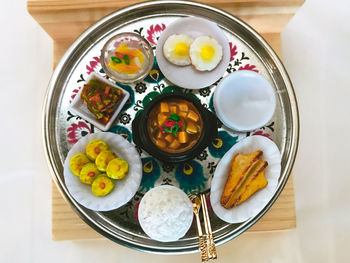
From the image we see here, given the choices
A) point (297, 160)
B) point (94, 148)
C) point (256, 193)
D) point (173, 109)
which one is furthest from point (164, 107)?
point (297, 160)

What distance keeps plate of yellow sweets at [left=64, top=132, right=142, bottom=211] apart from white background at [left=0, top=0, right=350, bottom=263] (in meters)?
0.36

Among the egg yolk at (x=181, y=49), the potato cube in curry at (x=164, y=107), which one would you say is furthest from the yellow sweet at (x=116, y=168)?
the egg yolk at (x=181, y=49)

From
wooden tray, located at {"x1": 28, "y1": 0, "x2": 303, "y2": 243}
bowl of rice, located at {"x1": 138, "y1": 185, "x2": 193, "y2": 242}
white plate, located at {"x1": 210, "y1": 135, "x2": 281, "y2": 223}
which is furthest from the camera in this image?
wooden tray, located at {"x1": 28, "y1": 0, "x2": 303, "y2": 243}

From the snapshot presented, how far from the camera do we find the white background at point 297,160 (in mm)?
1327

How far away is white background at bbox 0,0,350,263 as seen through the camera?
133cm

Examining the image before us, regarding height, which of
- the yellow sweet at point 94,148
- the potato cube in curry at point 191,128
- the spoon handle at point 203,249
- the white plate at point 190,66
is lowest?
the spoon handle at point 203,249

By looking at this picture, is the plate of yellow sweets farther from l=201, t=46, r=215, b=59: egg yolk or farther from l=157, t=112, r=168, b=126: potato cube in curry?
l=201, t=46, r=215, b=59: egg yolk

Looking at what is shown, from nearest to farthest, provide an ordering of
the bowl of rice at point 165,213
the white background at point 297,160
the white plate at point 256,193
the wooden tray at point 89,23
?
the bowl of rice at point 165,213, the white plate at point 256,193, the wooden tray at point 89,23, the white background at point 297,160

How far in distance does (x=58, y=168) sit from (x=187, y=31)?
68 cm

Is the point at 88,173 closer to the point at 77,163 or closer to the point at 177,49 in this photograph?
the point at 77,163

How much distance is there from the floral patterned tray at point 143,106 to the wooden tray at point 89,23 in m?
0.10

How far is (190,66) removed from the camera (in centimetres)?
115

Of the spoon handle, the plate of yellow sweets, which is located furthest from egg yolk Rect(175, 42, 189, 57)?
the spoon handle

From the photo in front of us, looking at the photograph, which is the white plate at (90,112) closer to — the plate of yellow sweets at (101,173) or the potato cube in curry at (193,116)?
the plate of yellow sweets at (101,173)
